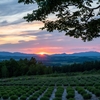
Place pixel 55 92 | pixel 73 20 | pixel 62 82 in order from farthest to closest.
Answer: pixel 62 82
pixel 55 92
pixel 73 20

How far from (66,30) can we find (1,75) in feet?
263

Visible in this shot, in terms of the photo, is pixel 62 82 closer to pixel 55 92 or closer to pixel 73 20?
pixel 55 92

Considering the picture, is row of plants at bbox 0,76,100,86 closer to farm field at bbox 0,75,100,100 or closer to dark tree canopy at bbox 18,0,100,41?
farm field at bbox 0,75,100,100

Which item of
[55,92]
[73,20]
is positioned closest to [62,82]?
[55,92]

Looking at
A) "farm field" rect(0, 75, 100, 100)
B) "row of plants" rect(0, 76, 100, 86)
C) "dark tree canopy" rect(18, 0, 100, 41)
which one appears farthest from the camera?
"row of plants" rect(0, 76, 100, 86)

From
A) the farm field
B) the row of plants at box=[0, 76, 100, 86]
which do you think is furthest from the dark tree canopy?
the row of plants at box=[0, 76, 100, 86]

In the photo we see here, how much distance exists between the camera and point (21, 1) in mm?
10703

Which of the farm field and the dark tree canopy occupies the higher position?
the dark tree canopy

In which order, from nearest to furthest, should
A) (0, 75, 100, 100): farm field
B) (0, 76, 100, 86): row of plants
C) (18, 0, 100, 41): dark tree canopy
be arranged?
(18, 0, 100, 41): dark tree canopy
(0, 75, 100, 100): farm field
(0, 76, 100, 86): row of plants

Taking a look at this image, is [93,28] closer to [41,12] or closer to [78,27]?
[78,27]

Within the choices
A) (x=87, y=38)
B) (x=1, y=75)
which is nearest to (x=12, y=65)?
(x=1, y=75)

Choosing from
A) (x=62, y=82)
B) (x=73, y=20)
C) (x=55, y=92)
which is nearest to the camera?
(x=73, y=20)

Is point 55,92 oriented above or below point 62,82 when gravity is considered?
above

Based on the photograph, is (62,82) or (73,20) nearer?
(73,20)
